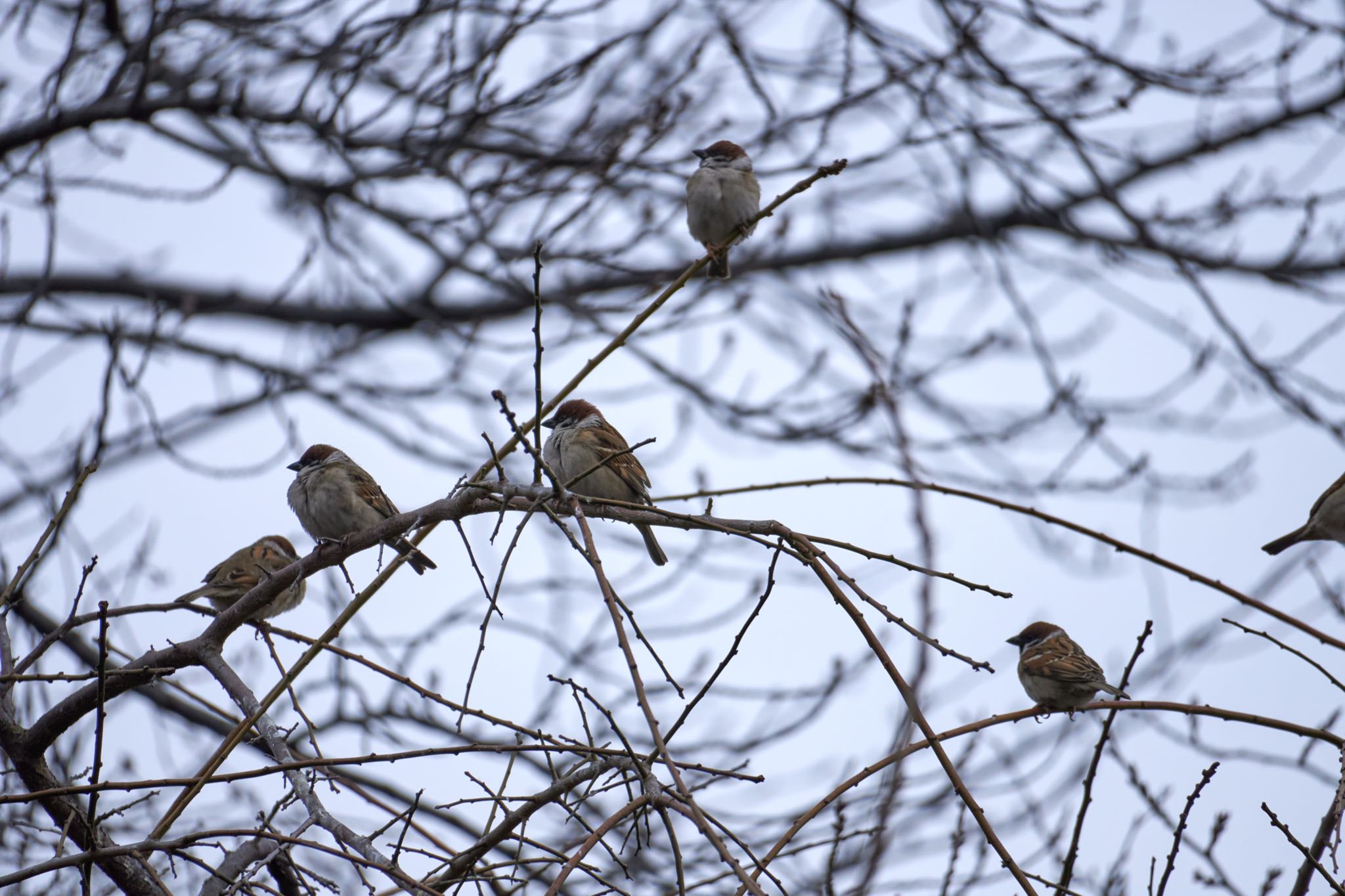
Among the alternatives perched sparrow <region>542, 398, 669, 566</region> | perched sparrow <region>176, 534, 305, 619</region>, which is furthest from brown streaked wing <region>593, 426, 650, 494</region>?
perched sparrow <region>176, 534, 305, 619</region>

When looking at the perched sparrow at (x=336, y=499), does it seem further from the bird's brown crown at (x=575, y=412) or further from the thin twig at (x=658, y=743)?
the thin twig at (x=658, y=743)

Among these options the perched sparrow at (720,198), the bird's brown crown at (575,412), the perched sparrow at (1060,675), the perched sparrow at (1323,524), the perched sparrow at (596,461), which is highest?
the perched sparrow at (720,198)

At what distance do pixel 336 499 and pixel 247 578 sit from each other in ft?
1.48

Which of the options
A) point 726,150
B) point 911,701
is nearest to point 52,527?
point 911,701

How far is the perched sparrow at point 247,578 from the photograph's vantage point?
4.85 meters

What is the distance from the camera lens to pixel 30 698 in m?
→ 4.55

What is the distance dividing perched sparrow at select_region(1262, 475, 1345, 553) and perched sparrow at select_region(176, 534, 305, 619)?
3.39m

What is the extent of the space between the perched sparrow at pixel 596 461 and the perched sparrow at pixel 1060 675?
137cm

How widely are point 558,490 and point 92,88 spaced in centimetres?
463

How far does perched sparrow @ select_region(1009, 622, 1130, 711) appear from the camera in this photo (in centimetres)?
443

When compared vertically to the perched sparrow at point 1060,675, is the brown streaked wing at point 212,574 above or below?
above

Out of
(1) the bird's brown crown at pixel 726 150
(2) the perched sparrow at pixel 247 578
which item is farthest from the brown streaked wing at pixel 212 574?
(1) the bird's brown crown at pixel 726 150

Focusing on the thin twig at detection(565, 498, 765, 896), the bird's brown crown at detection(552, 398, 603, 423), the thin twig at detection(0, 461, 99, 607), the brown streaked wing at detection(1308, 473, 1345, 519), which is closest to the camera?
the thin twig at detection(565, 498, 765, 896)

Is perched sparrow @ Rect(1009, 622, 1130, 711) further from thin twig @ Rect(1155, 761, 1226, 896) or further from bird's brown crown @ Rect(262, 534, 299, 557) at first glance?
bird's brown crown @ Rect(262, 534, 299, 557)
